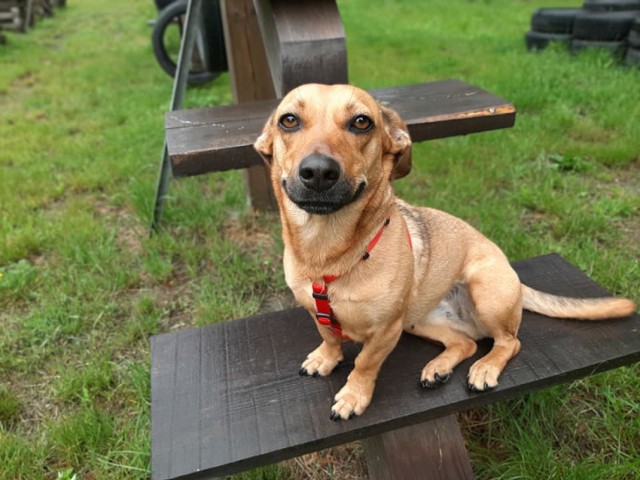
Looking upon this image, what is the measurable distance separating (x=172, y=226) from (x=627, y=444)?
3.11 metres

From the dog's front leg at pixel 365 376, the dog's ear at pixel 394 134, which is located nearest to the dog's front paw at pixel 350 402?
the dog's front leg at pixel 365 376

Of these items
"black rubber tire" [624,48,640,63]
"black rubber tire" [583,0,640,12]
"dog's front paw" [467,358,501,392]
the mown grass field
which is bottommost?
the mown grass field

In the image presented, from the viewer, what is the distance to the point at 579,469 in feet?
6.09

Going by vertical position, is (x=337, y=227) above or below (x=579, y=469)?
above

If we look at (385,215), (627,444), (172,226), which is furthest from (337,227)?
(172,226)

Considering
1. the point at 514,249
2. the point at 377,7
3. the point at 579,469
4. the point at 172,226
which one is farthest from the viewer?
the point at 377,7

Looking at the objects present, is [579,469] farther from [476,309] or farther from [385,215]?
[385,215]

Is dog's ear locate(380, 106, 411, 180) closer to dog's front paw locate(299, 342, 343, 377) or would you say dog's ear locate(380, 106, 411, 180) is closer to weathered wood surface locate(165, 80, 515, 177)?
weathered wood surface locate(165, 80, 515, 177)

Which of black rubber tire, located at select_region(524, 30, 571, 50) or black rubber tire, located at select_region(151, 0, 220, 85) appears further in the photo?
black rubber tire, located at select_region(524, 30, 571, 50)

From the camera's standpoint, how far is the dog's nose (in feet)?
4.58

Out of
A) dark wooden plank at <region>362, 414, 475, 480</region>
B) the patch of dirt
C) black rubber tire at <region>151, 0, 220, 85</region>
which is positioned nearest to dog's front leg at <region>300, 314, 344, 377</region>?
dark wooden plank at <region>362, 414, 475, 480</region>

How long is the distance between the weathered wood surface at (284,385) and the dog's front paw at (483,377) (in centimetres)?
3

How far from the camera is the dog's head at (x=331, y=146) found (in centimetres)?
144

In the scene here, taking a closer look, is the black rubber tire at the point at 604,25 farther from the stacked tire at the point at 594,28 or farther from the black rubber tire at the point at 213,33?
the black rubber tire at the point at 213,33
